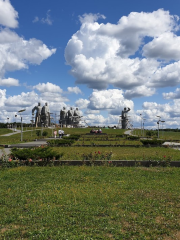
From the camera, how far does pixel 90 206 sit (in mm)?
5742

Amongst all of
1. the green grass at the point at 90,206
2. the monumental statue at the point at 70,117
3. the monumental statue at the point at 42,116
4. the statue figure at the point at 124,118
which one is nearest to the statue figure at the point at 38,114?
the monumental statue at the point at 42,116

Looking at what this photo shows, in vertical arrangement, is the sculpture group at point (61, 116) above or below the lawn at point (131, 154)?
above

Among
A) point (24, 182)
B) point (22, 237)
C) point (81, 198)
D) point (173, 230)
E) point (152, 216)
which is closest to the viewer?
point (22, 237)

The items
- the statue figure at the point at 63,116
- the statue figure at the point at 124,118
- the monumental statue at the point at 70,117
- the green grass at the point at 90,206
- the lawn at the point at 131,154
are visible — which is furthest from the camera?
the statue figure at the point at 63,116

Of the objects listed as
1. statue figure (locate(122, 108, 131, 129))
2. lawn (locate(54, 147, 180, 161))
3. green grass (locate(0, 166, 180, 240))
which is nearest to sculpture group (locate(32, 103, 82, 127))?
statue figure (locate(122, 108, 131, 129))

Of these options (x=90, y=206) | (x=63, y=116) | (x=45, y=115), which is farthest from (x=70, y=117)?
(x=90, y=206)

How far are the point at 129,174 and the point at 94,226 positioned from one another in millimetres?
5041

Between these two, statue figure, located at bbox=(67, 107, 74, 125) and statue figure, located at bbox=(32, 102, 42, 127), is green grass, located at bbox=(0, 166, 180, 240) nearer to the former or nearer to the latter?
statue figure, located at bbox=(32, 102, 42, 127)

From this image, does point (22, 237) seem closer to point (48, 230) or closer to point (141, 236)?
point (48, 230)

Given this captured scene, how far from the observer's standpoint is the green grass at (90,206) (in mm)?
4473

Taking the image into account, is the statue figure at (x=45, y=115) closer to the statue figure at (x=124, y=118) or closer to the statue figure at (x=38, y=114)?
the statue figure at (x=38, y=114)

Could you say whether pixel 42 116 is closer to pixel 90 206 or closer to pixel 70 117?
pixel 70 117

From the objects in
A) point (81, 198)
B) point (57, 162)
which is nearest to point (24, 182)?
point (81, 198)

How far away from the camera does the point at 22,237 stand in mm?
4273
